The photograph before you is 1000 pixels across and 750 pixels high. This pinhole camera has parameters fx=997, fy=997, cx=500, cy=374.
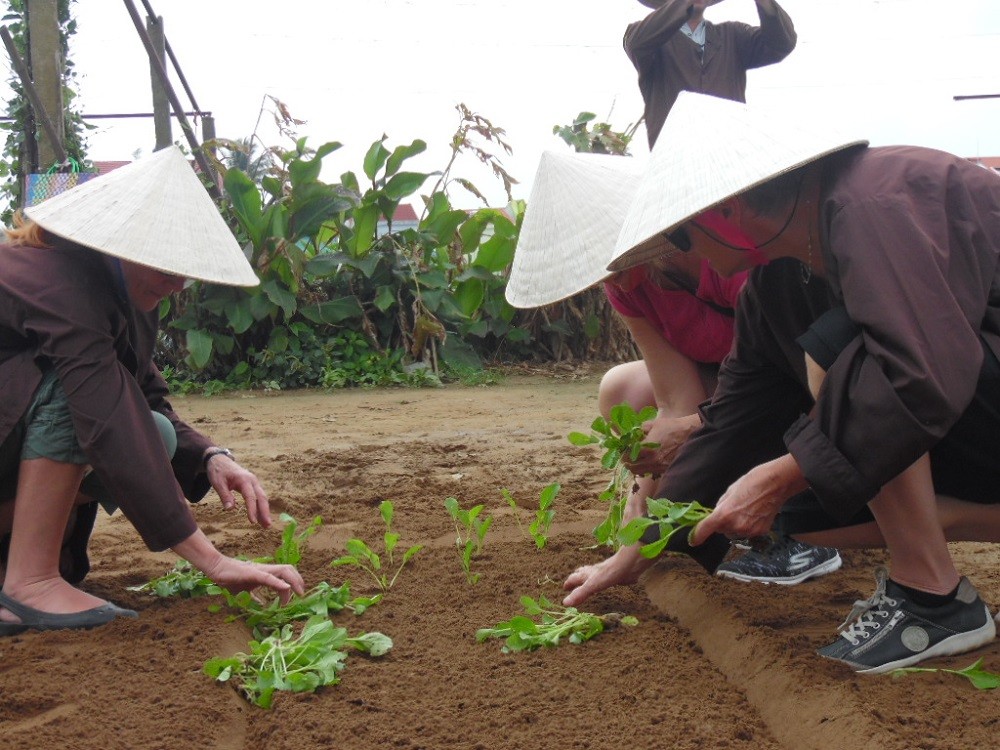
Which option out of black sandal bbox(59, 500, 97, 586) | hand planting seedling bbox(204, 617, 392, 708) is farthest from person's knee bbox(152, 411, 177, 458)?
hand planting seedling bbox(204, 617, 392, 708)

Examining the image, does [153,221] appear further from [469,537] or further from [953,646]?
[953,646]

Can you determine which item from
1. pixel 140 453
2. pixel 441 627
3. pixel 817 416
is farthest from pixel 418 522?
pixel 817 416

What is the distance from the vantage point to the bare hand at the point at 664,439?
252 cm

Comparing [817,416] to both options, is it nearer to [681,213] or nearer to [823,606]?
[681,213]

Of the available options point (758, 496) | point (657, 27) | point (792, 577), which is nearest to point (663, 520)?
point (758, 496)

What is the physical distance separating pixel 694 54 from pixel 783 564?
204 cm

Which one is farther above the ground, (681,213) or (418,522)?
(681,213)

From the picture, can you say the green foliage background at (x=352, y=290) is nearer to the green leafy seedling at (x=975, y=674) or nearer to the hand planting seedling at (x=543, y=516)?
the hand planting seedling at (x=543, y=516)

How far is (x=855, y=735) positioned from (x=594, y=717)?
427mm

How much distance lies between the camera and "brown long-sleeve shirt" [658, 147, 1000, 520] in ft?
4.94

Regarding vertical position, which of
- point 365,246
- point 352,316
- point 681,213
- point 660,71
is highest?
point 660,71

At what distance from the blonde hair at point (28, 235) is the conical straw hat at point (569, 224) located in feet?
3.56

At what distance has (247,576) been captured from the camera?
6.98 feet

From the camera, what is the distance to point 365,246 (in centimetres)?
770
